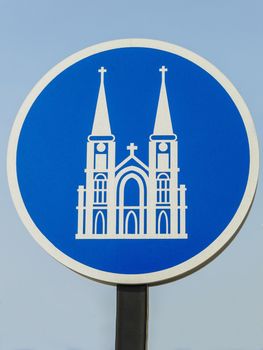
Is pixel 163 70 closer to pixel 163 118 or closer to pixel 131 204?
pixel 163 118

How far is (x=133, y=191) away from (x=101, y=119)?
177 millimetres

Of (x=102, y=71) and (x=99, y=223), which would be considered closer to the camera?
(x=99, y=223)

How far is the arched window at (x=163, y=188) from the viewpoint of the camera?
44.8 inches

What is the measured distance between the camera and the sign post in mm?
1100

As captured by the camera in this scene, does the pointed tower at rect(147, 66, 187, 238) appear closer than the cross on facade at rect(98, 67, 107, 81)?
Yes

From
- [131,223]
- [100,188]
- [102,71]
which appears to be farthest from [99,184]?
[102,71]

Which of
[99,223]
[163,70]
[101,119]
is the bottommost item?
[99,223]

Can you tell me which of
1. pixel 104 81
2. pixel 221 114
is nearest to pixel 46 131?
pixel 104 81

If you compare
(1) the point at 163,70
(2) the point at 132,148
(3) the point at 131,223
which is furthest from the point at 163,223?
(1) the point at 163,70

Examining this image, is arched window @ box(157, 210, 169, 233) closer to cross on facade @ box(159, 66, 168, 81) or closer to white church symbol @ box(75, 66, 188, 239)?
white church symbol @ box(75, 66, 188, 239)

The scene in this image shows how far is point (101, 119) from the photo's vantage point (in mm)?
1191

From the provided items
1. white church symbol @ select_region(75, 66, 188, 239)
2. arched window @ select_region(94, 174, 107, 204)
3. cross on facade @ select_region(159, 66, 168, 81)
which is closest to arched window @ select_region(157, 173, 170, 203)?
white church symbol @ select_region(75, 66, 188, 239)

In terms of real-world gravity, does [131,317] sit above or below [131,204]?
below

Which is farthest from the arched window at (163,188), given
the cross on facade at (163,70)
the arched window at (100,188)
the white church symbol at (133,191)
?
the cross on facade at (163,70)
